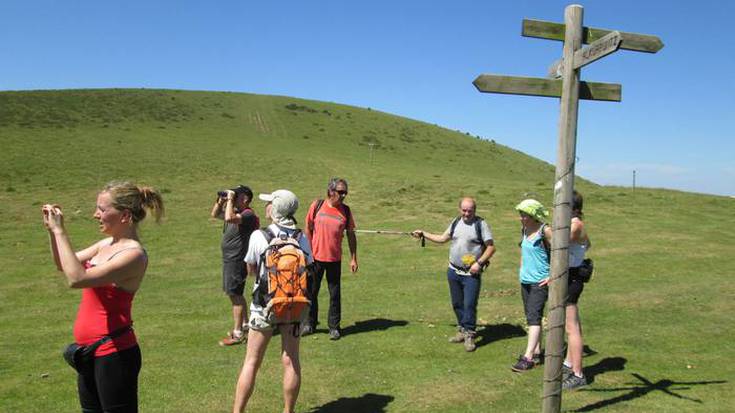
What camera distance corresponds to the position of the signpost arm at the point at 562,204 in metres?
5.10

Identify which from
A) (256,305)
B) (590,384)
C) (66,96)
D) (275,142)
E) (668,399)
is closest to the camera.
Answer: (256,305)

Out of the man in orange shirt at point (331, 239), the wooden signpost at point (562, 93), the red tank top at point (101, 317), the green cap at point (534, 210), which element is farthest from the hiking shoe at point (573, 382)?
the red tank top at point (101, 317)

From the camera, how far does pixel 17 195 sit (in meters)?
29.4

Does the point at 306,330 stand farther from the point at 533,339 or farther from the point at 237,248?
the point at 533,339

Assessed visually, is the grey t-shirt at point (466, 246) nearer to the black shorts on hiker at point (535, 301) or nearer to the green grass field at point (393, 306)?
the black shorts on hiker at point (535, 301)

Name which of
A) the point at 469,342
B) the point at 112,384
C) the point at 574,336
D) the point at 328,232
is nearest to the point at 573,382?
the point at 574,336

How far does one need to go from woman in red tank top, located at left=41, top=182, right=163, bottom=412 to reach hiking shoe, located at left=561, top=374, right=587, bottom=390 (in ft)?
15.4

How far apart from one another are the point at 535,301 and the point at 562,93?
2827 mm

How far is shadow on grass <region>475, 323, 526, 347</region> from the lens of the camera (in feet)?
28.8

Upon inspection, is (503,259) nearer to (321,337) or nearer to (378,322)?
(378,322)

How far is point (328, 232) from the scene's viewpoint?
8.73m

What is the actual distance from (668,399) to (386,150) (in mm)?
56930

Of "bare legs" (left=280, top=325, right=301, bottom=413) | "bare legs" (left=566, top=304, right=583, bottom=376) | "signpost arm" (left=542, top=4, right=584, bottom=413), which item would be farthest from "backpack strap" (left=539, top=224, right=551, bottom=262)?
"bare legs" (left=280, top=325, right=301, bottom=413)

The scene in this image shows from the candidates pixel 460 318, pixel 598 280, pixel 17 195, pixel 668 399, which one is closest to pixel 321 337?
pixel 460 318
